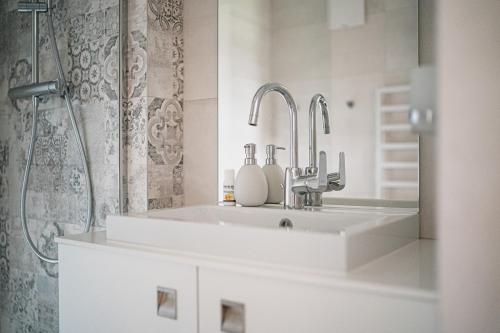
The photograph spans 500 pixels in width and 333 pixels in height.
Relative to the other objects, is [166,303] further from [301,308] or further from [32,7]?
[32,7]

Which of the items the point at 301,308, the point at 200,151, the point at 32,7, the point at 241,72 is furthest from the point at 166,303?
the point at 32,7

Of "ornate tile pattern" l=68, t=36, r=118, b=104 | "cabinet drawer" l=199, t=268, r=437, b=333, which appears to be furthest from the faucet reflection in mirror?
"ornate tile pattern" l=68, t=36, r=118, b=104

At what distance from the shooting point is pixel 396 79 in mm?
1159

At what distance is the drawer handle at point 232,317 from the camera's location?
843 millimetres

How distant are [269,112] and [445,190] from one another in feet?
3.06

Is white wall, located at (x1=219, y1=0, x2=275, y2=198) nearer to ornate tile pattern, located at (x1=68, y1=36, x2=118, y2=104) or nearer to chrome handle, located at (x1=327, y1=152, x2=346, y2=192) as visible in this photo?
chrome handle, located at (x1=327, y1=152, x2=346, y2=192)

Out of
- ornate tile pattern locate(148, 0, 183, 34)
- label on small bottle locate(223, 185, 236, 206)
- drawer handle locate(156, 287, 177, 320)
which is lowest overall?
drawer handle locate(156, 287, 177, 320)

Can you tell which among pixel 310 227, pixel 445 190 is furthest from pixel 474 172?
pixel 310 227

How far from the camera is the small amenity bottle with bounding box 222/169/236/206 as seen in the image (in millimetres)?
1384

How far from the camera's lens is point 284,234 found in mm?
812

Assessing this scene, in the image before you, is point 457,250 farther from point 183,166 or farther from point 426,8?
point 183,166

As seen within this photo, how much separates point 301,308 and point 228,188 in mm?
667

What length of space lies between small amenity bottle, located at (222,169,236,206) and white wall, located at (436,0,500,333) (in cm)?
83

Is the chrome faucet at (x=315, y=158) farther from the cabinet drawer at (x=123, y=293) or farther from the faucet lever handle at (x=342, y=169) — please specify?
the cabinet drawer at (x=123, y=293)
